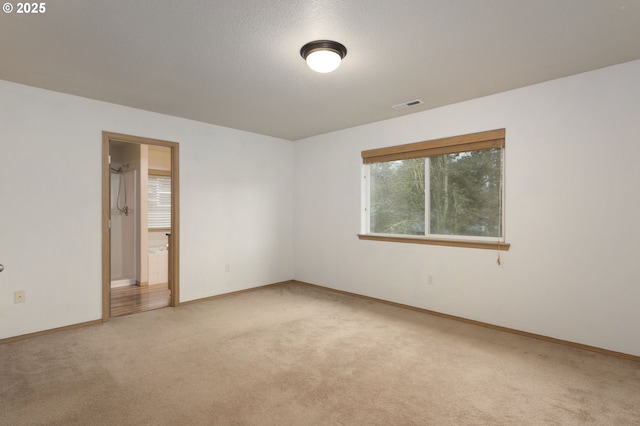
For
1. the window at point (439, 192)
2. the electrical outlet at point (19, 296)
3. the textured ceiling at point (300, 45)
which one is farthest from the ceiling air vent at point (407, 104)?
the electrical outlet at point (19, 296)

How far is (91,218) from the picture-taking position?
3.64 m

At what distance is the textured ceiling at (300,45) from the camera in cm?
204

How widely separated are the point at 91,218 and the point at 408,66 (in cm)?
364

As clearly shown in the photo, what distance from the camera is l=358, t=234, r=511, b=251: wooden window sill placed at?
136 inches

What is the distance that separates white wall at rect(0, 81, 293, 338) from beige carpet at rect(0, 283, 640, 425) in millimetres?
428

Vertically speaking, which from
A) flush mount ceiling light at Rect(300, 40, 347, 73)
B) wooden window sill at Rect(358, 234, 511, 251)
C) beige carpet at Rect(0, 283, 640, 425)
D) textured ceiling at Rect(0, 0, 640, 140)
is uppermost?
textured ceiling at Rect(0, 0, 640, 140)

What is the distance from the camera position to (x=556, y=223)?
122 inches

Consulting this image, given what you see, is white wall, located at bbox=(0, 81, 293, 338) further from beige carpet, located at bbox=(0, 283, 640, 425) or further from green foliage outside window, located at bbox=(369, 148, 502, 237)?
green foliage outside window, located at bbox=(369, 148, 502, 237)

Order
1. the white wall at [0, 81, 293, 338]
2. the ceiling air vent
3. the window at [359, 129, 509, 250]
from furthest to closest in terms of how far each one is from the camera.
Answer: the ceiling air vent < the window at [359, 129, 509, 250] < the white wall at [0, 81, 293, 338]

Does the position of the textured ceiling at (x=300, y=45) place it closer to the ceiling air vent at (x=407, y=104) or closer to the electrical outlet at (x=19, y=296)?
the ceiling air vent at (x=407, y=104)

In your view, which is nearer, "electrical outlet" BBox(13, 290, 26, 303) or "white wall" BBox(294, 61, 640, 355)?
"white wall" BBox(294, 61, 640, 355)

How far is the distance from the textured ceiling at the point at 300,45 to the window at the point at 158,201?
3122mm

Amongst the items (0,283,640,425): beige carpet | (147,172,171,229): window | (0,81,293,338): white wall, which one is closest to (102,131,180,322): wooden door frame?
(0,81,293,338): white wall

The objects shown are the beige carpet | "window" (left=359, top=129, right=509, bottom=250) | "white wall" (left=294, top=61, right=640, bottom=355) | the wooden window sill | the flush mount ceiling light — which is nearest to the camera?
the beige carpet
